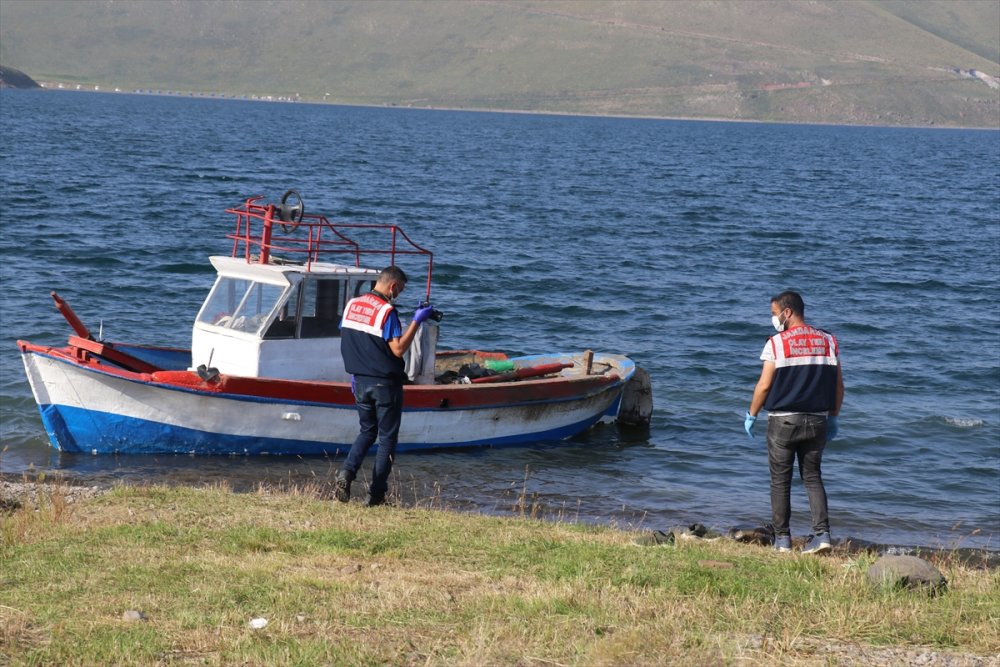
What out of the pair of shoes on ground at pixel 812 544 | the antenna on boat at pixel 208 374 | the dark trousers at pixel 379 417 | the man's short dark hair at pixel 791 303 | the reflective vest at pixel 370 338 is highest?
the man's short dark hair at pixel 791 303

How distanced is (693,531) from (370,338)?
11.2 feet

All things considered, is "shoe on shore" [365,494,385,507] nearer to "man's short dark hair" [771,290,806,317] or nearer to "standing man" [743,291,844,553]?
"standing man" [743,291,844,553]

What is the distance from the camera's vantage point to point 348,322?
11.4 metres

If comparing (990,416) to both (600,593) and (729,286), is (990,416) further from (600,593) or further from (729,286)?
(600,593)

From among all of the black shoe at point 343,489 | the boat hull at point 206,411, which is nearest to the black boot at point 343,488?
the black shoe at point 343,489

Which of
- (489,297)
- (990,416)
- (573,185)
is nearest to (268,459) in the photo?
(990,416)

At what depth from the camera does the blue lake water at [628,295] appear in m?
16.1

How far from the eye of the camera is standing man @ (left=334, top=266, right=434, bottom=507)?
11266mm

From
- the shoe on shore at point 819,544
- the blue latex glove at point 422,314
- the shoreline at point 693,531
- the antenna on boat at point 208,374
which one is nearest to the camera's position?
the shoe on shore at point 819,544

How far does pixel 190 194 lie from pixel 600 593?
44.5 meters

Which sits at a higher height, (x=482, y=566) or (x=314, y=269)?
(x=314, y=269)

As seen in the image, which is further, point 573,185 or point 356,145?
point 356,145

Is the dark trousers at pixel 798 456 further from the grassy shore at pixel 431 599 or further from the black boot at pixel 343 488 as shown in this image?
the black boot at pixel 343 488

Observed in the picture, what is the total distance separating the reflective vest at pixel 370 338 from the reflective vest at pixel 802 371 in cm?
333
